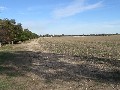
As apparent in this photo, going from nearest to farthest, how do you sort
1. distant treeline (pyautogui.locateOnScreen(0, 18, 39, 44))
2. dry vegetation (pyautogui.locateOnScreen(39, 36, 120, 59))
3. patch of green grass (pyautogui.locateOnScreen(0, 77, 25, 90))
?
patch of green grass (pyautogui.locateOnScreen(0, 77, 25, 90)) < dry vegetation (pyautogui.locateOnScreen(39, 36, 120, 59)) < distant treeline (pyautogui.locateOnScreen(0, 18, 39, 44))

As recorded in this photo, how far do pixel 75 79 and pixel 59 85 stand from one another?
1833mm

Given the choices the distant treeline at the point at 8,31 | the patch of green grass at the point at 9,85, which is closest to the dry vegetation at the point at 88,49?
the distant treeline at the point at 8,31

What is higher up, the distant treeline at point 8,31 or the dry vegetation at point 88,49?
the distant treeline at point 8,31

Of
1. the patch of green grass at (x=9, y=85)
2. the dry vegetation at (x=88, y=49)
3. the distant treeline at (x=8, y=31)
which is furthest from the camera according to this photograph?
the distant treeline at (x=8, y=31)

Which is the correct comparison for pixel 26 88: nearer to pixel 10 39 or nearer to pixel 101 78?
pixel 101 78

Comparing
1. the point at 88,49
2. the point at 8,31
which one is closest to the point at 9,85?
the point at 88,49

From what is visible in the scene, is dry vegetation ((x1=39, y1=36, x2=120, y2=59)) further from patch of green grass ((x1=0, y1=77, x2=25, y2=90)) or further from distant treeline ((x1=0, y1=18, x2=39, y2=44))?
patch of green grass ((x1=0, y1=77, x2=25, y2=90))

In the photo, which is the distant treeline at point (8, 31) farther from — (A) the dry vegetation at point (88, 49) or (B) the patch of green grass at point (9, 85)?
(B) the patch of green grass at point (9, 85)

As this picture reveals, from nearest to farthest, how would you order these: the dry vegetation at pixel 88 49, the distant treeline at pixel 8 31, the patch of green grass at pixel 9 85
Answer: the patch of green grass at pixel 9 85 < the dry vegetation at pixel 88 49 < the distant treeline at pixel 8 31

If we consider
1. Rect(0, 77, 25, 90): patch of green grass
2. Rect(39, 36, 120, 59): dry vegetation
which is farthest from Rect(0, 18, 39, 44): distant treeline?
Rect(0, 77, 25, 90): patch of green grass

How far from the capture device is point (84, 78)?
1625 centimetres

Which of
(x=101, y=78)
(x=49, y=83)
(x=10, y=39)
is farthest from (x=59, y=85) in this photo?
(x=10, y=39)

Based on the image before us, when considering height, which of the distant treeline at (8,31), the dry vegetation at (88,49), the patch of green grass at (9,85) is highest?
the distant treeline at (8,31)

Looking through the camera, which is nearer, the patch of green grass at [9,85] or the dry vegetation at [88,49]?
the patch of green grass at [9,85]
